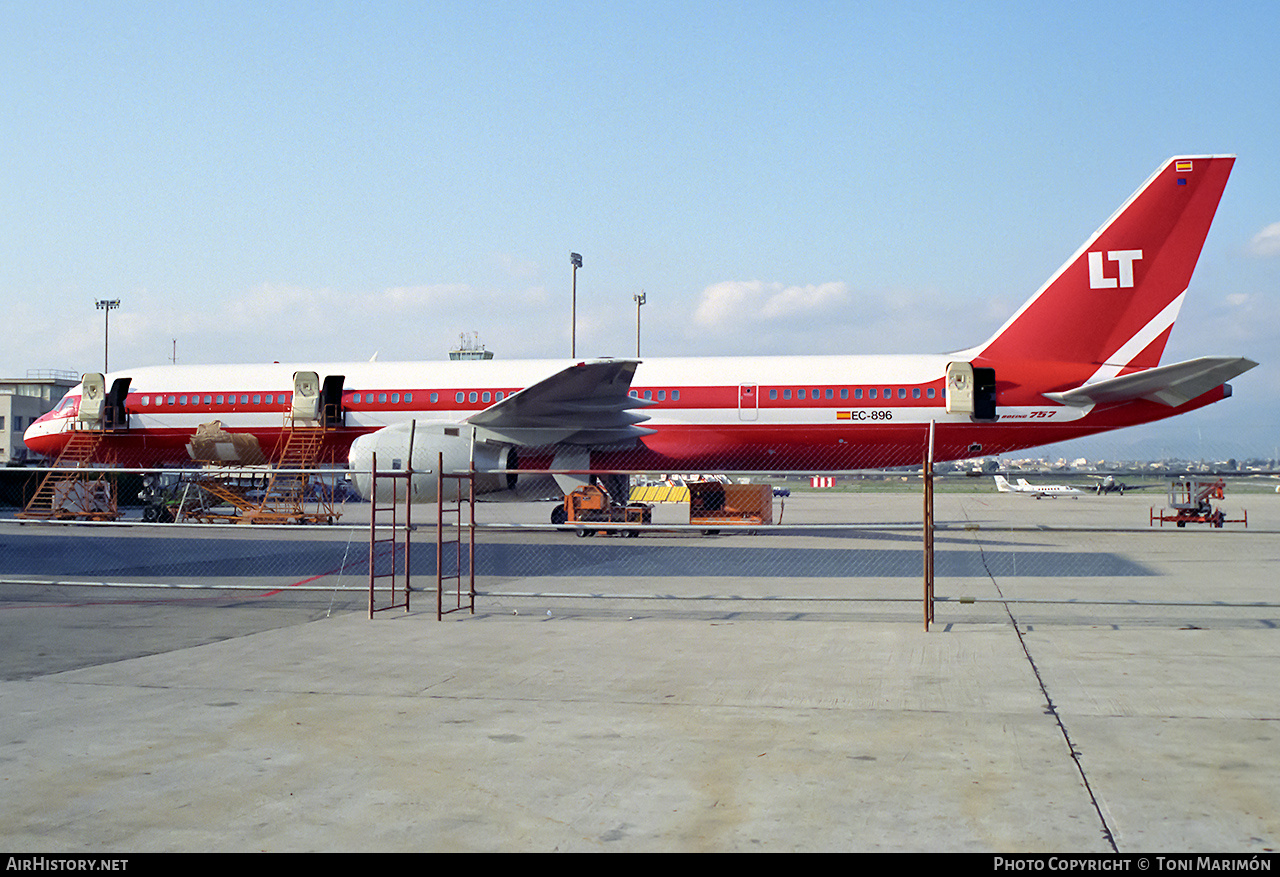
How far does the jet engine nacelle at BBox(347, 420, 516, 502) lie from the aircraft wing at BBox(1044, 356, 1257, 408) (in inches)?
481

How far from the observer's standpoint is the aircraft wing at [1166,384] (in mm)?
20031

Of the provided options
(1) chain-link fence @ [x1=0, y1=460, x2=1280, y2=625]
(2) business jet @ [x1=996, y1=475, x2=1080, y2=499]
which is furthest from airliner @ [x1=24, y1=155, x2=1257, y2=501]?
(2) business jet @ [x1=996, y1=475, x2=1080, y2=499]

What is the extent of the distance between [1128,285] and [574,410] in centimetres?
1256

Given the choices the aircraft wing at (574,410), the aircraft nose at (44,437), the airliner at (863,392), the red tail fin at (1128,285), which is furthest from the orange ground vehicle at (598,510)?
the aircraft nose at (44,437)

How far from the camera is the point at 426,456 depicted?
1917 cm

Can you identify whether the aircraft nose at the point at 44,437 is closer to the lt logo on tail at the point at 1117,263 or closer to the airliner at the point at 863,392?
the airliner at the point at 863,392

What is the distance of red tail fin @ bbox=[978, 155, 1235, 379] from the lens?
72.8 ft

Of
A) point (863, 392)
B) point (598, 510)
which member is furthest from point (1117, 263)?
point (598, 510)

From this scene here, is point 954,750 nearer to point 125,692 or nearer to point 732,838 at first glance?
point 732,838

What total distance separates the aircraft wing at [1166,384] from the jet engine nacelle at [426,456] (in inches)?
481

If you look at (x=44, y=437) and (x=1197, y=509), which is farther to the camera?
(x=1197, y=509)

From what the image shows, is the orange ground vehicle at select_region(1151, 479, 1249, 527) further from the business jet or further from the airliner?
the business jet

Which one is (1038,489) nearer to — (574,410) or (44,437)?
(574,410)
